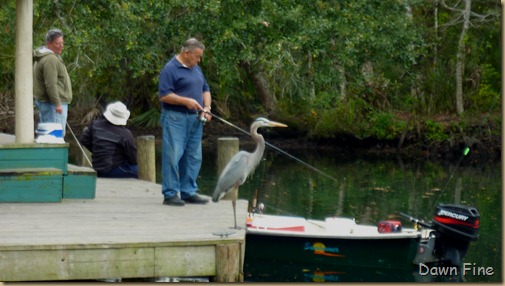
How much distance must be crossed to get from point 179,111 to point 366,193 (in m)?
8.81

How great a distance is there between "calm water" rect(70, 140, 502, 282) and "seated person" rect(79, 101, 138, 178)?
1816mm

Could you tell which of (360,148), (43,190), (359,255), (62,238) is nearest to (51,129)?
(43,190)

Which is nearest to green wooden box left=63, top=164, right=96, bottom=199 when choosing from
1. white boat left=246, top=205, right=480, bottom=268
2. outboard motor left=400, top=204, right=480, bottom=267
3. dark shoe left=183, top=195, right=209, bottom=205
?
dark shoe left=183, top=195, right=209, bottom=205

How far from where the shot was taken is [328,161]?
24.2 metres

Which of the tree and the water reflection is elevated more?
the tree

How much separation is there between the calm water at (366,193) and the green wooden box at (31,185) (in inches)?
105

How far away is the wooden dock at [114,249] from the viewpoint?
7.46 metres

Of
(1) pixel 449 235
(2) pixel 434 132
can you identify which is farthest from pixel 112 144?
(2) pixel 434 132

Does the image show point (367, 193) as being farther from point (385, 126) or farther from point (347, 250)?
point (385, 126)

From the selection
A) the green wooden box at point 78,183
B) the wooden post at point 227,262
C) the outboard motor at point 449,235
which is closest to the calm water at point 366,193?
the outboard motor at point 449,235

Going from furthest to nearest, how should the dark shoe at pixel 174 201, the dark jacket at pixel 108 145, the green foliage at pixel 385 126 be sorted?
the green foliage at pixel 385 126, the dark jacket at pixel 108 145, the dark shoe at pixel 174 201

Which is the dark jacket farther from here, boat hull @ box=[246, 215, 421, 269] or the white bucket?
the white bucket

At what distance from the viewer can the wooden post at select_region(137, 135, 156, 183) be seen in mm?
12656

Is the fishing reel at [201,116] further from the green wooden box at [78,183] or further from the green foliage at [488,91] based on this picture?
the green foliage at [488,91]
